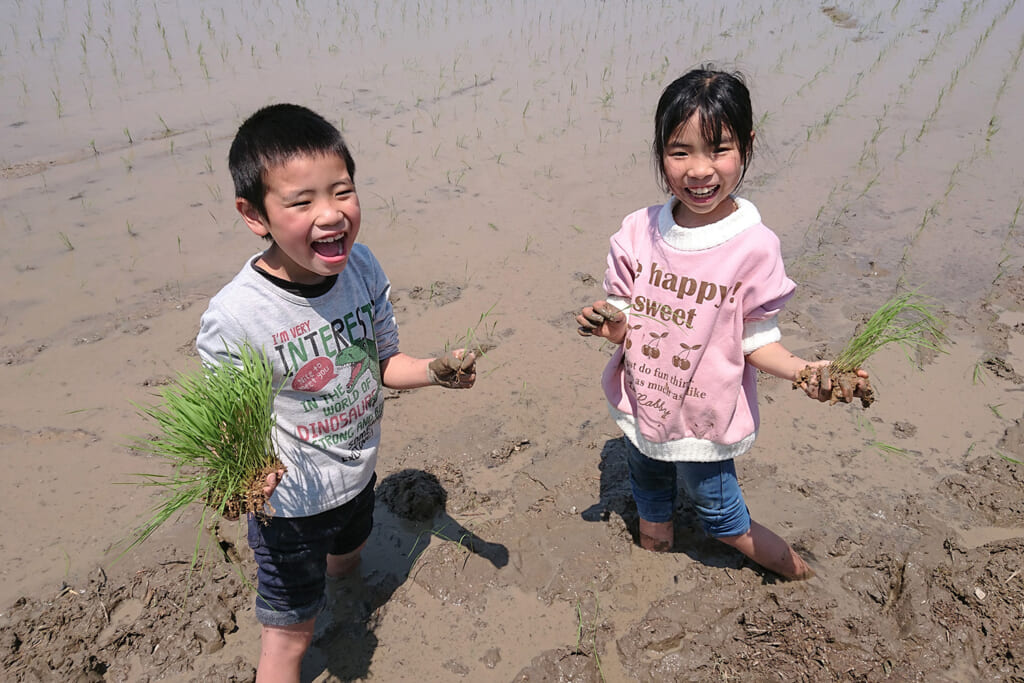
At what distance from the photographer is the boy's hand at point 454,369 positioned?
1942 mm

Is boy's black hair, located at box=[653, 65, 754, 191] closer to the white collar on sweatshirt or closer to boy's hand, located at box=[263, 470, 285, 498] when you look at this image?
the white collar on sweatshirt

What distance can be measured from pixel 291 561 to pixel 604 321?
1.10 meters

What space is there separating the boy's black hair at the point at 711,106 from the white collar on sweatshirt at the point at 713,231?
14 centimetres

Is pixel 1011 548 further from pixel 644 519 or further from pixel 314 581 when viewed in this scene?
pixel 314 581

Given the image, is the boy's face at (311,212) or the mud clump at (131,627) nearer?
the boy's face at (311,212)

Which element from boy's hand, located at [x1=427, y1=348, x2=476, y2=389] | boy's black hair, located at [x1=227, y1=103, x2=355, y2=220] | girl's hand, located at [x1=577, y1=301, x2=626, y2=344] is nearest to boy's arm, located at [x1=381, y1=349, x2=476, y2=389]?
boy's hand, located at [x1=427, y1=348, x2=476, y2=389]

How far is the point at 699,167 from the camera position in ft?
6.07

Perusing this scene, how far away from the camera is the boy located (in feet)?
5.65

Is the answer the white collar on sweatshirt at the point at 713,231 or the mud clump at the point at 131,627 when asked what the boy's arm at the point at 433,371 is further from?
the mud clump at the point at 131,627

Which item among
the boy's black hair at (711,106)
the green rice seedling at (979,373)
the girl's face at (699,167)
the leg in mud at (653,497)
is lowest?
the green rice seedling at (979,373)

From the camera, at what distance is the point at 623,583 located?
2.53 m

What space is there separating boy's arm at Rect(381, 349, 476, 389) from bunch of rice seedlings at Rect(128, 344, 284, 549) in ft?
1.36

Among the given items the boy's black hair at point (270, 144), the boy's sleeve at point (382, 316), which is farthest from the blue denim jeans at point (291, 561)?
the boy's black hair at point (270, 144)

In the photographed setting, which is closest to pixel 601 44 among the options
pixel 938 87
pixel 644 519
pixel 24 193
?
pixel 938 87
